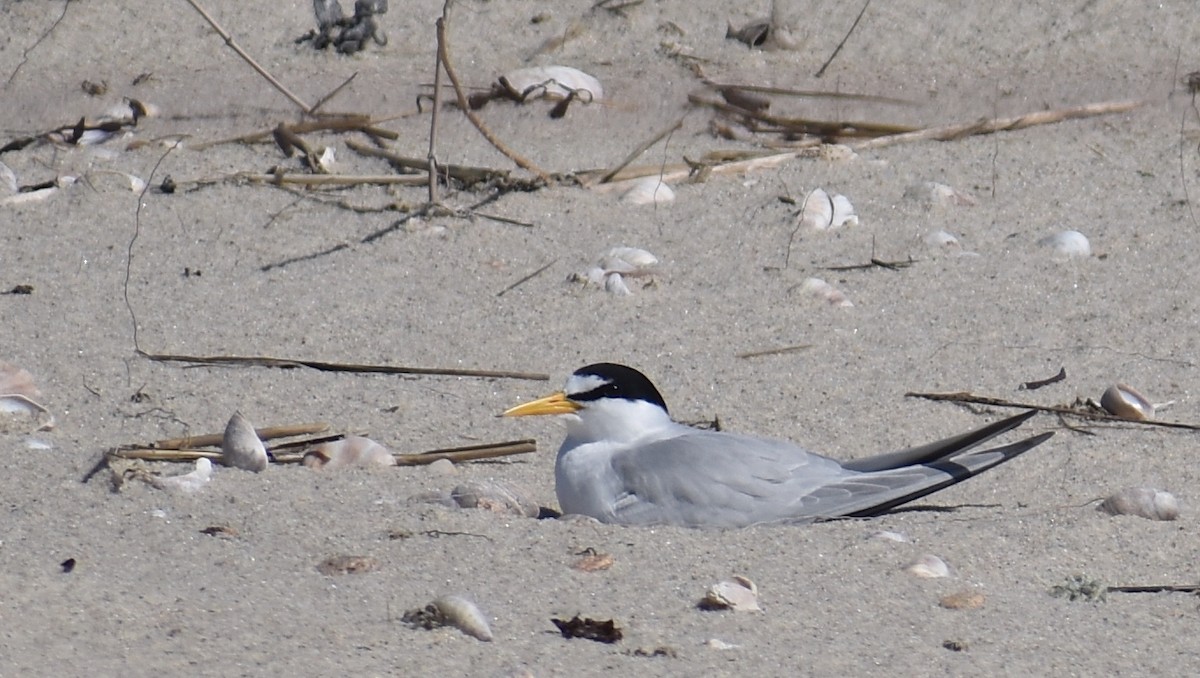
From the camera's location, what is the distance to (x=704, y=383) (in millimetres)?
4742

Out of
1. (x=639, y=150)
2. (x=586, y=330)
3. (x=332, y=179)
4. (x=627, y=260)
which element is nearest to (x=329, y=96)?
(x=332, y=179)

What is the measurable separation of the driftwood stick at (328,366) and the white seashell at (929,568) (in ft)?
5.45

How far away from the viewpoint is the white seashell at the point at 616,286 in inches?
210

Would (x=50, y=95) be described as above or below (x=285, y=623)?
below

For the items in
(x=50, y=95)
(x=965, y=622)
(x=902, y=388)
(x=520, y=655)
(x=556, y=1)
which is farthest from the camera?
(x=556, y=1)

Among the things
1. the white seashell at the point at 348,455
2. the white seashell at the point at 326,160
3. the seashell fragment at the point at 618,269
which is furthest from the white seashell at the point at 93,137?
the white seashell at the point at 348,455

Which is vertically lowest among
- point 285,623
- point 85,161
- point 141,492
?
point 85,161

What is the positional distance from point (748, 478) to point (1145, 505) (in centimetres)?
93

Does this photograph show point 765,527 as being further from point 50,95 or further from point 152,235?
point 50,95

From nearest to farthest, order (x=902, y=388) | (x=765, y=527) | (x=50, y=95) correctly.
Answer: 1. (x=765, y=527)
2. (x=902, y=388)
3. (x=50, y=95)

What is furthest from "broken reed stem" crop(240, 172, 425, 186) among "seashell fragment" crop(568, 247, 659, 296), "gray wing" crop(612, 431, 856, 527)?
"gray wing" crop(612, 431, 856, 527)

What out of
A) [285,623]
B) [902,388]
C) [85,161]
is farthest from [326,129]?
[285,623]

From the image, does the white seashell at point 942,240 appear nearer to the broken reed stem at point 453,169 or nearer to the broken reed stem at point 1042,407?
the broken reed stem at point 1042,407

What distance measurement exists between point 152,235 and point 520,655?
11.6ft
